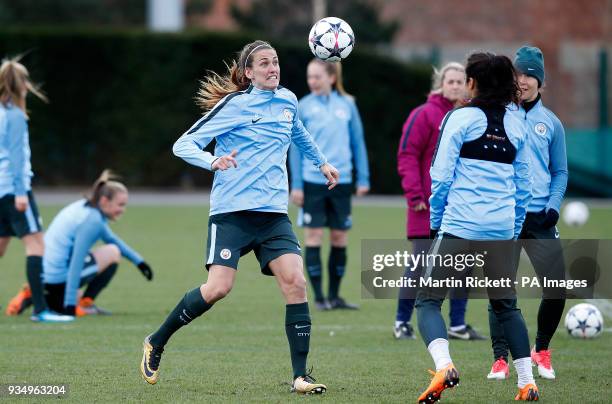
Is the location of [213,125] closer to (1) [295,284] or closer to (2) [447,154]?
(1) [295,284]

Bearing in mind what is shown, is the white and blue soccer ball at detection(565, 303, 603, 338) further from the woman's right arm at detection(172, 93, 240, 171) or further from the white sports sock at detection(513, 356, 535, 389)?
the woman's right arm at detection(172, 93, 240, 171)

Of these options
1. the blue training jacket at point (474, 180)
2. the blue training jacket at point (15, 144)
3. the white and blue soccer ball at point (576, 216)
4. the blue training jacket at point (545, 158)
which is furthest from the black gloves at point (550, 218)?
the white and blue soccer ball at point (576, 216)

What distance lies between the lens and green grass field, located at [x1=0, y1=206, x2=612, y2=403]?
666cm

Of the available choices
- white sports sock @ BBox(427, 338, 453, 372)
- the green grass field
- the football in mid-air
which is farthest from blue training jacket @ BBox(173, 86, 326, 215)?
the football in mid-air

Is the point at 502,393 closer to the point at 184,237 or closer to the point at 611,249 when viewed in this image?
the point at 611,249

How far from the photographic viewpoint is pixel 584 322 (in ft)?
28.8

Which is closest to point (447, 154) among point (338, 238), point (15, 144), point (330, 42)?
point (330, 42)

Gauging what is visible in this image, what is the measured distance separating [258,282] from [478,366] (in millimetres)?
5359

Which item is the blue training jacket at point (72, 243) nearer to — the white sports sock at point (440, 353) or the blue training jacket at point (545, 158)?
the blue training jacket at point (545, 158)

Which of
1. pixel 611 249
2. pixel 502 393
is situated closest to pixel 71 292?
pixel 502 393

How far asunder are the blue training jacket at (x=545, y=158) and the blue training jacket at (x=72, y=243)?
419cm

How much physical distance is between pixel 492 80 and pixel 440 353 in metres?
1.55

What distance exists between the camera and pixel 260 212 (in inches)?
262

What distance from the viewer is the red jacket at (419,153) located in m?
8.77
